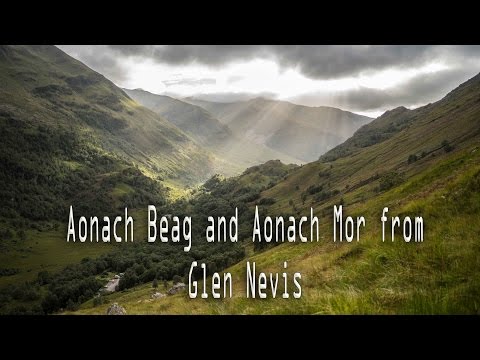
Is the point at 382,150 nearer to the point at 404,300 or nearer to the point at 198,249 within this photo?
the point at 198,249

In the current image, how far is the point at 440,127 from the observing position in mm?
165375
